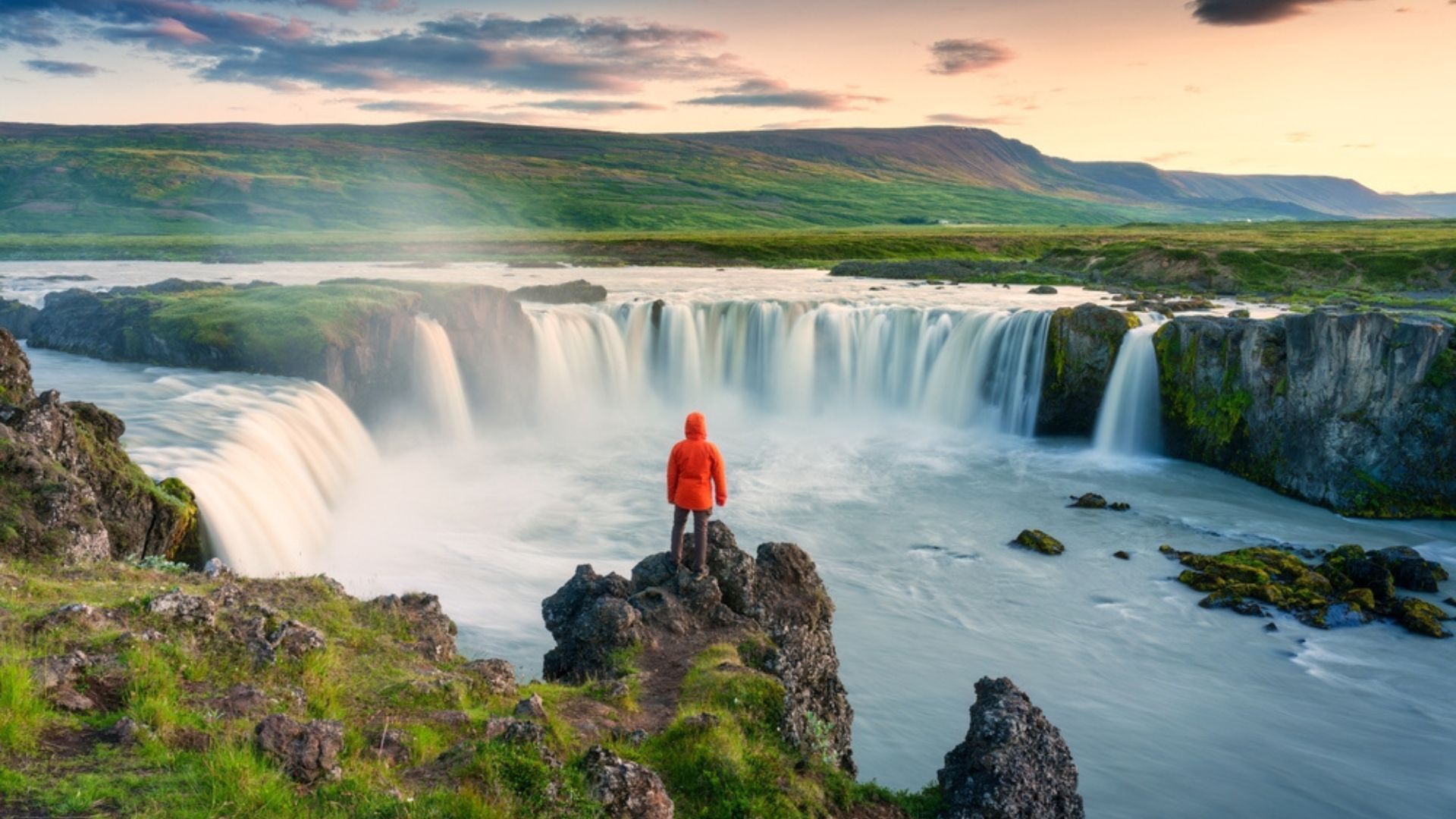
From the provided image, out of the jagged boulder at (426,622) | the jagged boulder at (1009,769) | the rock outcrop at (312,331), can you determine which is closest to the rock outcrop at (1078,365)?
the rock outcrop at (312,331)

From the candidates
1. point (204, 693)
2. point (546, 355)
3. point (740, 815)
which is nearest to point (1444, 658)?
point (740, 815)

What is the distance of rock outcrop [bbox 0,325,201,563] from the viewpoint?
1225 centimetres

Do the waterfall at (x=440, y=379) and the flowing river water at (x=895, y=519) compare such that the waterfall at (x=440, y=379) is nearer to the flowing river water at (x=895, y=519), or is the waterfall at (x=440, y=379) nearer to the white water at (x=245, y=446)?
the flowing river water at (x=895, y=519)

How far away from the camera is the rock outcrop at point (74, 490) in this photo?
12250mm

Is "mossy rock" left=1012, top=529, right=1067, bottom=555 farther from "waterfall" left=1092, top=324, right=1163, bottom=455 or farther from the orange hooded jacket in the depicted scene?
the orange hooded jacket

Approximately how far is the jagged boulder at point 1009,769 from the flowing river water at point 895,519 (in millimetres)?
3901

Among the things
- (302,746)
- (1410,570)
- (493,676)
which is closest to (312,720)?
(302,746)

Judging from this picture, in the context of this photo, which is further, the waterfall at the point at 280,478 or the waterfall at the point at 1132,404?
the waterfall at the point at 1132,404

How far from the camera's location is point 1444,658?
704 inches

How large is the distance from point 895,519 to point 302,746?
70.2 feet

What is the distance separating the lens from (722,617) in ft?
41.9

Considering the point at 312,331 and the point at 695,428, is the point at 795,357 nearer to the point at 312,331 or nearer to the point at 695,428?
the point at 312,331

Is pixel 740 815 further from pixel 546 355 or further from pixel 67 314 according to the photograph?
pixel 67 314

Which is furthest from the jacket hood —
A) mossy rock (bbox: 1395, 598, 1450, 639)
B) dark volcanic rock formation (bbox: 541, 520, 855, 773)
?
mossy rock (bbox: 1395, 598, 1450, 639)
